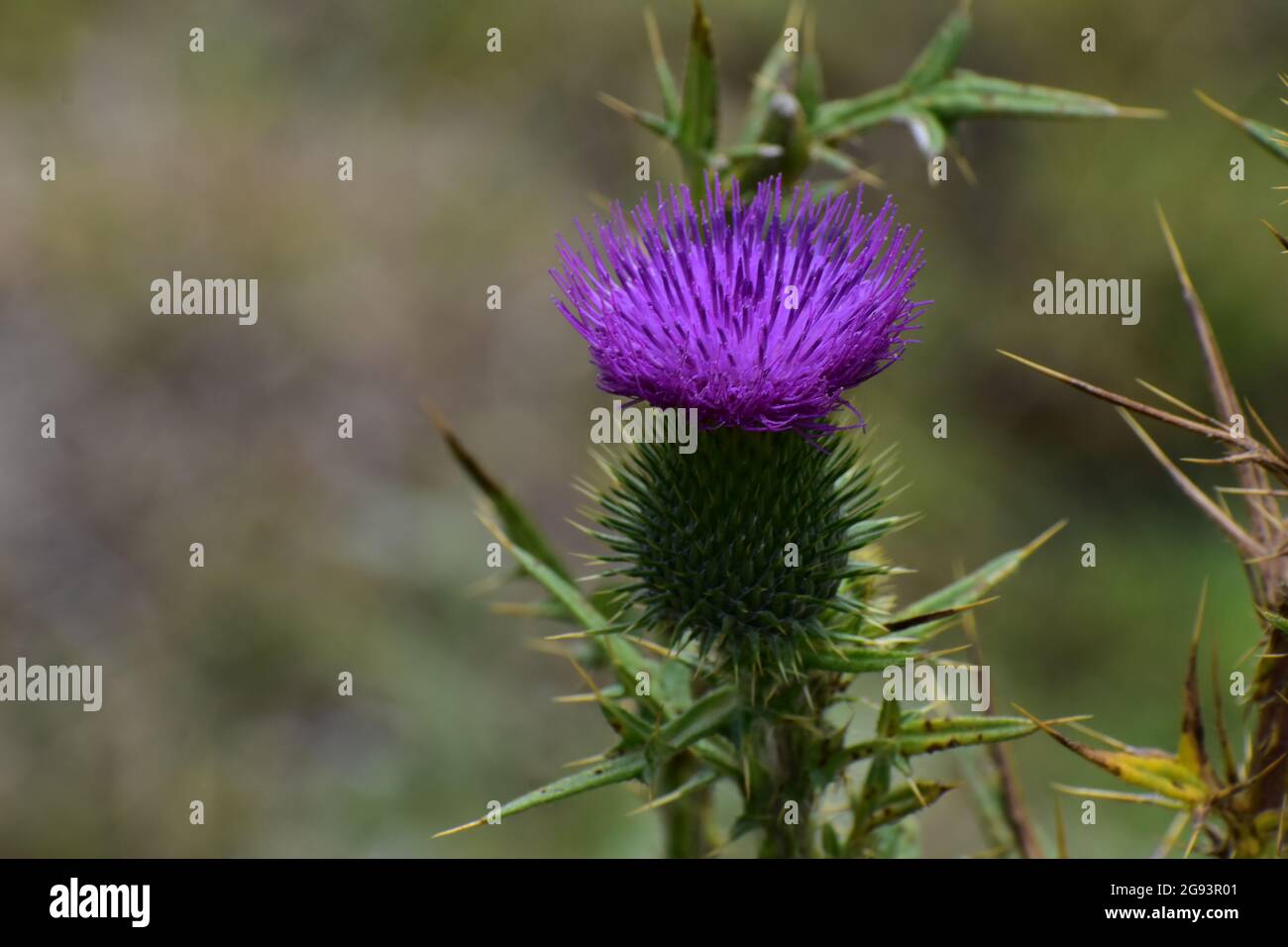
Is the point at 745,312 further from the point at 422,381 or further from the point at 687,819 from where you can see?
the point at 422,381

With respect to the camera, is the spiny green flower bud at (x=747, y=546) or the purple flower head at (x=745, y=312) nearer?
the purple flower head at (x=745, y=312)

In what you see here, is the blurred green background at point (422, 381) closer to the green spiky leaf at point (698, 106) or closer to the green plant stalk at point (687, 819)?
the green plant stalk at point (687, 819)

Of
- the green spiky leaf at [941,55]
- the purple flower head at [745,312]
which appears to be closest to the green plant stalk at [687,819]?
the purple flower head at [745,312]

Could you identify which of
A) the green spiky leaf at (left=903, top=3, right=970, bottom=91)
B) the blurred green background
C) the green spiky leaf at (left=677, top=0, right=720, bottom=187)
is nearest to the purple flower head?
the green spiky leaf at (left=677, top=0, right=720, bottom=187)

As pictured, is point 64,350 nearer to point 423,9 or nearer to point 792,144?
point 423,9

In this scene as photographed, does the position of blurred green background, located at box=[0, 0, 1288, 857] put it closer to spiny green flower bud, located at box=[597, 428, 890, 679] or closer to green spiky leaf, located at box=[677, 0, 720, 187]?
spiny green flower bud, located at box=[597, 428, 890, 679]
